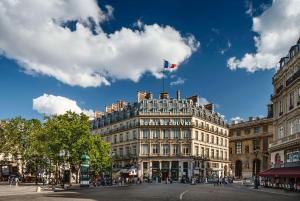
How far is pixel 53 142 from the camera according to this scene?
60.4 m

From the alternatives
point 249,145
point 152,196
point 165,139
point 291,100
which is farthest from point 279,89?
point 249,145

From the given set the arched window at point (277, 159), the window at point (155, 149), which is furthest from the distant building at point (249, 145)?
the arched window at point (277, 159)

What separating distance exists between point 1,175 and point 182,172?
38.5 meters

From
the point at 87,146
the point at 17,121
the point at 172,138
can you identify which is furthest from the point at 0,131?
the point at 172,138

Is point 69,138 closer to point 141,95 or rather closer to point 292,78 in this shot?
point 292,78

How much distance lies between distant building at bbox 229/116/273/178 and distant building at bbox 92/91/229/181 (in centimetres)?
948

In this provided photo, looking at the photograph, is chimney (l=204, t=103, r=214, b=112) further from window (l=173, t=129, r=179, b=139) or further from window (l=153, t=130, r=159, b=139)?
window (l=153, t=130, r=159, b=139)

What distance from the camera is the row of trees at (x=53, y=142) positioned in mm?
60469

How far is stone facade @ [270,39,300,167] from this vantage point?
46.1 m

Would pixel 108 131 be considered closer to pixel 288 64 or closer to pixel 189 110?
pixel 189 110

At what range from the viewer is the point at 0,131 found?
2965 inches

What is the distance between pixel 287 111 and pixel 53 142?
32.2m

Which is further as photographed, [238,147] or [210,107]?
[238,147]

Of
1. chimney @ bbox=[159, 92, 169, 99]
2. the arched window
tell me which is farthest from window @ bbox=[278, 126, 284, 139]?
chimney @ bbox=[159, 92, 169, 99]
